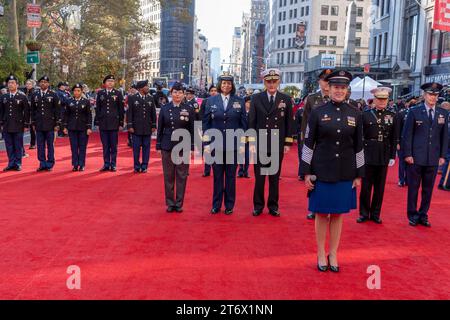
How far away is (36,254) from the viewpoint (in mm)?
5734

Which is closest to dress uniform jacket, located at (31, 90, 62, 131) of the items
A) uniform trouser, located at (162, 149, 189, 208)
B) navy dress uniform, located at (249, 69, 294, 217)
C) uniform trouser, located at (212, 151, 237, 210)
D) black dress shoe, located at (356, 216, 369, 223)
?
uniform trouser, located at (162, 149, 189, 208)

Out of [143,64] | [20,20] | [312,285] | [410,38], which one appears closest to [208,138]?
[312,285]

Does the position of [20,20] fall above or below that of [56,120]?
above

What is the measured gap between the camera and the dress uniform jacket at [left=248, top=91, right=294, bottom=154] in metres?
7.97

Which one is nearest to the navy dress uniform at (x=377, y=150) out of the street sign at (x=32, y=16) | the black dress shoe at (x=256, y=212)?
the black dress shoe at (x=256, y=212)

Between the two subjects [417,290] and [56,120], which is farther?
[56,120]

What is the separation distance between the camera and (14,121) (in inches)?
457

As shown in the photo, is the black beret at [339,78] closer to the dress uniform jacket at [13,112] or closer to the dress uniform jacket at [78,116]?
the dress uniform jacket at [78,116]

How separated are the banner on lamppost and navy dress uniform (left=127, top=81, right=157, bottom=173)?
14.2 m

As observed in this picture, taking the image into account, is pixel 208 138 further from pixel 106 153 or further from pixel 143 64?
pixel 143 64

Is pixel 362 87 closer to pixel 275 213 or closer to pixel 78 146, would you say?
pixel 78 146

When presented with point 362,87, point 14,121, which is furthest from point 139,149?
point 362,87

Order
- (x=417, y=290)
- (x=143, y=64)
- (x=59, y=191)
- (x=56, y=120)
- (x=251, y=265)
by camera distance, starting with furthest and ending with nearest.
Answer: (x=143, y=64)
(x=56, y=120)
(x=59, y=191)
(x=251, y=265)
(x=417, y=290)

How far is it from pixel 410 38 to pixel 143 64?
87.7 feet
